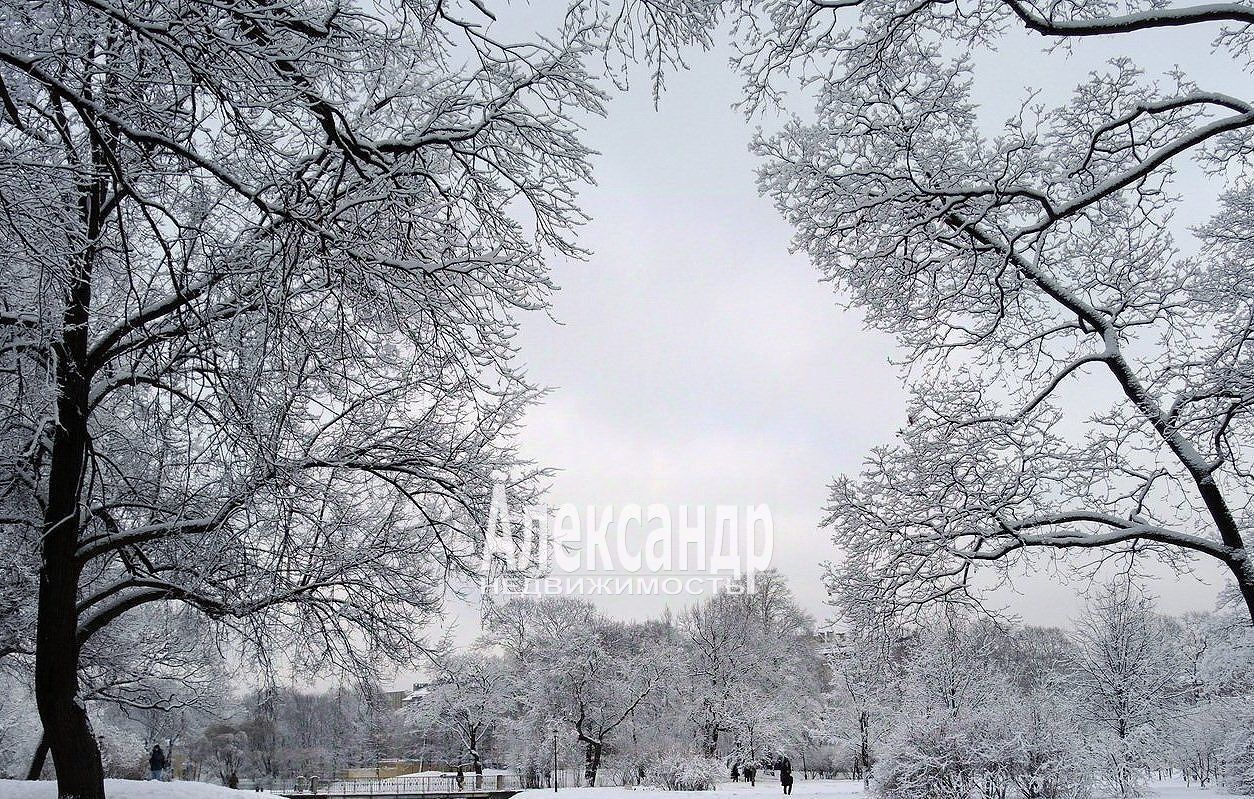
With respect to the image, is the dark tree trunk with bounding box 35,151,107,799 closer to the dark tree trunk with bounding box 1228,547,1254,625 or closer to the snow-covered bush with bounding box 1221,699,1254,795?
the dark tree trunk with bounding box 1228,547,1254,625

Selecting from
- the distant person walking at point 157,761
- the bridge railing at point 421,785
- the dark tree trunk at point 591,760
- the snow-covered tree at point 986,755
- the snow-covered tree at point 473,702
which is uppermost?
the snow-covered tree at point 986,755

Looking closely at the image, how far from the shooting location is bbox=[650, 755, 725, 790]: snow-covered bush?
87.0 feet

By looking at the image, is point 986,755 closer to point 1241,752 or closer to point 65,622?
point 1241,752

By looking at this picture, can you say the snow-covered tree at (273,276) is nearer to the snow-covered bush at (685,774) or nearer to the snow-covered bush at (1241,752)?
the snow-covered bush at (685,774)

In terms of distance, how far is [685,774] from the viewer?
26547mm

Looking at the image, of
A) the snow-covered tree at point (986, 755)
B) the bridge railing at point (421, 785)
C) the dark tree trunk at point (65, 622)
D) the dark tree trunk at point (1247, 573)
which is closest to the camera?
the dark tree trunk at point (1247, 573)

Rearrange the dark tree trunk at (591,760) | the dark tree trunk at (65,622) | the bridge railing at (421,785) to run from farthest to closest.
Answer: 1. the bridge railing at (421,785)
2. the dark tree trunk at (591,760)
3. the dark tree trunk at (65,622)

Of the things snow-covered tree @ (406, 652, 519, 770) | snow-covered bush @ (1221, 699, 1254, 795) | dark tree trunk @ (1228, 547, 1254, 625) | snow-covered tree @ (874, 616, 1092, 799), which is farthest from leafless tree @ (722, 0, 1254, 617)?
snow-covered tree @ (406, 652, 519, 770)

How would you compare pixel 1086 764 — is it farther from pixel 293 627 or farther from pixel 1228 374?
pixel 293 627

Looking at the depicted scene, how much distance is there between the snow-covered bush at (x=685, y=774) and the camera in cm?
2652

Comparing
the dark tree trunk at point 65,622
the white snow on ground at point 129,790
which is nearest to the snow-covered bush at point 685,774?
the white snow on ground at point 129,790

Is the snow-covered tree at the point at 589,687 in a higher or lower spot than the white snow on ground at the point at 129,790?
lower

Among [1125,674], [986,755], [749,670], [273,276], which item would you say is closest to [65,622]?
[273,276]

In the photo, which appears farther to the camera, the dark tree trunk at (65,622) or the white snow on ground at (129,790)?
the white snow on ground at (129,790)
